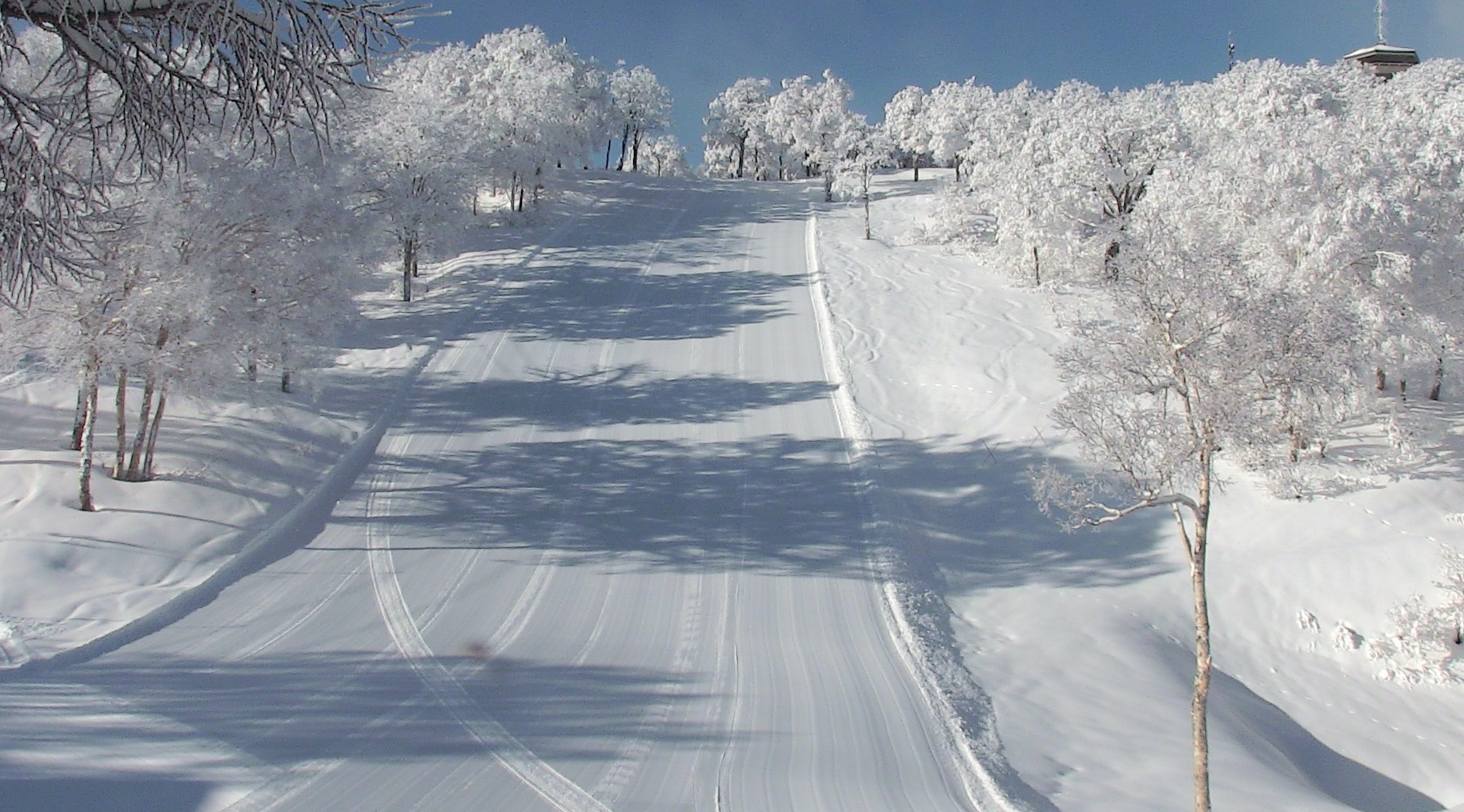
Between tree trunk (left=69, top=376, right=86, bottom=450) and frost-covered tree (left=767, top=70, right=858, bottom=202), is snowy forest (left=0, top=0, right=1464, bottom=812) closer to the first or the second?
tree trunk (left=69, top=376, right=86, bottom=450)

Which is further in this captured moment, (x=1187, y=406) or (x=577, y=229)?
(x=577, y=229)

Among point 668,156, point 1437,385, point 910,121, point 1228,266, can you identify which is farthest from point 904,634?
point 668,156

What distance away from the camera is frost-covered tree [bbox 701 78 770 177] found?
8175cm

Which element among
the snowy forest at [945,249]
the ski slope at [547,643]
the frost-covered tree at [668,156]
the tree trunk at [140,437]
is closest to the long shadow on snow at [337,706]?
the ski slope at [547,643]

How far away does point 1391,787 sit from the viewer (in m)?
12.1

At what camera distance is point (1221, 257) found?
10.6 m

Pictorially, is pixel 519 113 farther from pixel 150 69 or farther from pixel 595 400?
pixel 150 69

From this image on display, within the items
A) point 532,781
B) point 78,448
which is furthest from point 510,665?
point 78,448

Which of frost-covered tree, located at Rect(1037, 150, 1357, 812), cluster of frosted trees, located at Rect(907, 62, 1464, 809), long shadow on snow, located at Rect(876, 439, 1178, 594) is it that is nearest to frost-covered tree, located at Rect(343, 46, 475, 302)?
long shadow on snow, located at Rect(876, 439, 1178, 594)

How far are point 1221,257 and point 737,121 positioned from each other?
79.4m

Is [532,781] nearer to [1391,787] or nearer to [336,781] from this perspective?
[336,781]

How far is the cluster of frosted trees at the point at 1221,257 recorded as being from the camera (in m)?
10.1

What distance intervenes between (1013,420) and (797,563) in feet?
29.8

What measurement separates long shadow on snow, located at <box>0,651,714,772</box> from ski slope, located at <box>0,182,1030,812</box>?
0.03 m
